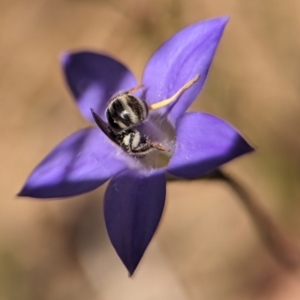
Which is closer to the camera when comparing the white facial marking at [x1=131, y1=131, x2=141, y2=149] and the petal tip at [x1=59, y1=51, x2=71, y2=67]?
the white facial marking at [x1=131, y1=131, x2=141, y2=149]

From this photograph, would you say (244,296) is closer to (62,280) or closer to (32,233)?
(62,280)

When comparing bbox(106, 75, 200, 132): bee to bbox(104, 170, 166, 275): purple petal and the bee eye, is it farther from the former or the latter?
bbox(104, 170, 166, 275): purple petal

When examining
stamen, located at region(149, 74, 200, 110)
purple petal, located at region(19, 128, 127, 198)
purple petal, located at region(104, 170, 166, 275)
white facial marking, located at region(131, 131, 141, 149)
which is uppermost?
stamen, located at region(149, 74, 200, 110)

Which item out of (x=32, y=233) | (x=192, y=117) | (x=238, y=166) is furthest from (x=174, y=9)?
(x=192, y=117)

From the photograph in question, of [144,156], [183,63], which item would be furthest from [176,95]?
[144,156]

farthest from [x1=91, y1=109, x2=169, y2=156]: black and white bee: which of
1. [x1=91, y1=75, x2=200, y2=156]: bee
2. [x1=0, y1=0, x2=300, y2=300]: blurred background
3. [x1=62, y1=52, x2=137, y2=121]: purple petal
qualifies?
[x1=0, y1=0, x2=300, y2=300]: blurred background

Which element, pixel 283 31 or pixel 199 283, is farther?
pixel 283 31
